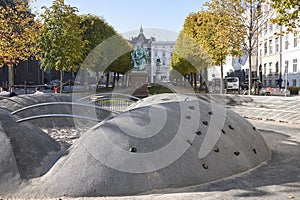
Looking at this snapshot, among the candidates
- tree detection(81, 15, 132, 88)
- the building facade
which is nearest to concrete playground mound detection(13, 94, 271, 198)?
tree detection(81, 15, 132, 88)

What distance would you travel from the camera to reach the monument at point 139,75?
98.7ft

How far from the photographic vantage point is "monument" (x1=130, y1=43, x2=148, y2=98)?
98.7ft

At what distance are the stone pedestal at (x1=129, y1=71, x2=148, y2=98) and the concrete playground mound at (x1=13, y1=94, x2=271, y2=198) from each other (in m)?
22.2

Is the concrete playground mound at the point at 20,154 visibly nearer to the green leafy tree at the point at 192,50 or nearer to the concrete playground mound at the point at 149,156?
the concrete playground mound at the point at 149,156

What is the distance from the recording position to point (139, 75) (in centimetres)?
3275

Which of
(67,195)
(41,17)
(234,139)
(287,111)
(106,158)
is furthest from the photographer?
(41,17)

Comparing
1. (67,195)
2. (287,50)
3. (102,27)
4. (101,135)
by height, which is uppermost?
(102,27)

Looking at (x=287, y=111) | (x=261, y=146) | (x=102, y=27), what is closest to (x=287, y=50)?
(x=102, y=27)

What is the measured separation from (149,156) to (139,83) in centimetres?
2601

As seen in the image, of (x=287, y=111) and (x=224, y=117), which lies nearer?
(x=224, y=117)

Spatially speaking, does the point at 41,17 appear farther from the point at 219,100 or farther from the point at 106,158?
the point at 106,158

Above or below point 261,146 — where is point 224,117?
above

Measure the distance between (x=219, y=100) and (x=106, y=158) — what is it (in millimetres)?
15018

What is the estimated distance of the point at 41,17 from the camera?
25109mm
